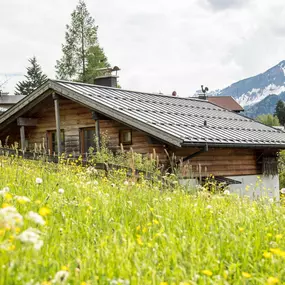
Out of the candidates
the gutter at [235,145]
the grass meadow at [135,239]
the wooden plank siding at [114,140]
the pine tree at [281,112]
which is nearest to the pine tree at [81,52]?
the wooden plank siding at [114,140]

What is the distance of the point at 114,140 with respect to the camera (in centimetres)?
1559

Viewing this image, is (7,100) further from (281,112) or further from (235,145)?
(281,112)

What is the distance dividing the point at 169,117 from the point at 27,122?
5.85 m

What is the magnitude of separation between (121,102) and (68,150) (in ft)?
10.3

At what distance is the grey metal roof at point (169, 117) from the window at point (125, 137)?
83cm

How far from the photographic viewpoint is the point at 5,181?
18.7ft

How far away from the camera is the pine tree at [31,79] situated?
210 feet

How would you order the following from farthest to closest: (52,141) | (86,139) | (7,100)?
1. (7,100)
2. (52,141)
3. (86,139)

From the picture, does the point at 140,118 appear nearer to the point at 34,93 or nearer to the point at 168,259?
the point at 34,93

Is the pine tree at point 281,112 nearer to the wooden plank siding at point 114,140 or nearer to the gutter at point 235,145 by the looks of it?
the gutter at point 235,145

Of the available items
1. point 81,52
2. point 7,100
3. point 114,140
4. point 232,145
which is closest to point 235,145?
point 232,145

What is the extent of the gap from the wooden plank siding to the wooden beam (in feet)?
0.52

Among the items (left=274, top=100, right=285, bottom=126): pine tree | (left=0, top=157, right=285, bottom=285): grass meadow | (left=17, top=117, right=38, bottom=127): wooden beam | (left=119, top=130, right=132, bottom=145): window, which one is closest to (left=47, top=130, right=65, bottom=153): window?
(left=17, top=117, right=38, bottom=127): wooden beam

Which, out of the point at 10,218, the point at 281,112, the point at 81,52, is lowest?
the point at 10,218
